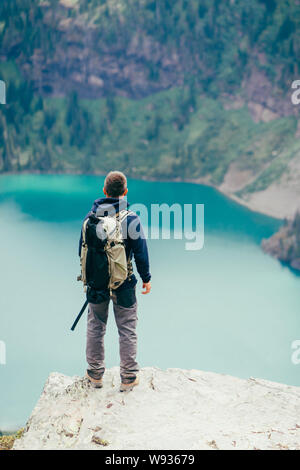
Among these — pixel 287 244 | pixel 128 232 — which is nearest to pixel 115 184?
pixel 128 232

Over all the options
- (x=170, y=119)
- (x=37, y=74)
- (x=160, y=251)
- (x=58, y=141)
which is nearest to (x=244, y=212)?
(x=160, y=251)

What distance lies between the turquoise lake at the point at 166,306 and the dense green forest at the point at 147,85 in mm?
30289

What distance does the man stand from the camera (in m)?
8.60

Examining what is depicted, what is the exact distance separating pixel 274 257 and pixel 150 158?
46810mm

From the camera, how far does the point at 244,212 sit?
67875 mm

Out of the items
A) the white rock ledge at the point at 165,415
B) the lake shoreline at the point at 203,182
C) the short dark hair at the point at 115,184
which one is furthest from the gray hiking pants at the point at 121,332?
the lake shoreline at the point at 203,182

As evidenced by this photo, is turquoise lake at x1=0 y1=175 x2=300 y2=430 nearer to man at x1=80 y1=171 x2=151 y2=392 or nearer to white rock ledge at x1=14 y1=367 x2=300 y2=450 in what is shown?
white rock ledge at x1=14 y1=367 x2=300 y2=450

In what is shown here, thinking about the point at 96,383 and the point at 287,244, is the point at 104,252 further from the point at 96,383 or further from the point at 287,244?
the point at 287,244

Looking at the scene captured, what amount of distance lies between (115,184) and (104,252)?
1232 mm

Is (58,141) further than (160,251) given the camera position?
Yes

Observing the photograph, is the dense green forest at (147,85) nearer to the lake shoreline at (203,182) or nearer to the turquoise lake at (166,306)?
the lake shoreline at (203,182)

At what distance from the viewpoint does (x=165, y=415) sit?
8164mm

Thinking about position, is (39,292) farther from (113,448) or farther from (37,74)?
(37,74)

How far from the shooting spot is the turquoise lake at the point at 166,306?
→ 28.3 m
